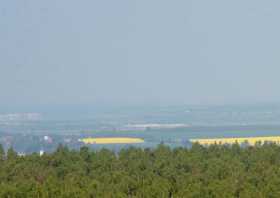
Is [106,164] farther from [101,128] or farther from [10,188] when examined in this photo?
[101,128]

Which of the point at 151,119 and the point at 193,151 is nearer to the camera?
the point at 193,151

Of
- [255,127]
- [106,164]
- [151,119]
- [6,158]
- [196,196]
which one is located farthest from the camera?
[151,119]

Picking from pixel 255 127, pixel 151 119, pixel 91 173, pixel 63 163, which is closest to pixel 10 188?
pixel 91 173

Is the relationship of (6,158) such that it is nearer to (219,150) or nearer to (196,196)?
(219,150)

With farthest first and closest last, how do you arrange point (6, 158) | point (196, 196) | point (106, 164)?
point (6, 158) < point (106, 164) < point (196, 196)

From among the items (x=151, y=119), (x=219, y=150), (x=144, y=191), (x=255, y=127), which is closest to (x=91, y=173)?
(x=144, y=191)

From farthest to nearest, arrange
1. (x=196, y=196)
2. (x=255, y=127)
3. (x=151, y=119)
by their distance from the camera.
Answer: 1. (x=151, y=119)
2. (x=255, y=127)
3. (x=196, y=196)
